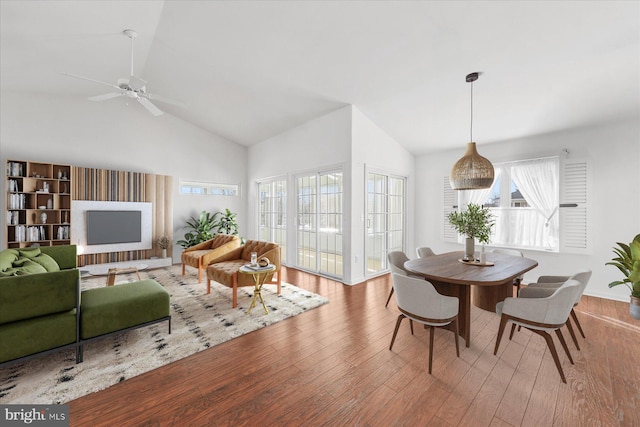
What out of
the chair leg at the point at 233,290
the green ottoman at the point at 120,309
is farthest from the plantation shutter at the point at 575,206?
the green ottoman at the point at 120,309

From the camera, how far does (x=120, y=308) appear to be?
243cm

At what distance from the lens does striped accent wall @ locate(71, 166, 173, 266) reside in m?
5.16

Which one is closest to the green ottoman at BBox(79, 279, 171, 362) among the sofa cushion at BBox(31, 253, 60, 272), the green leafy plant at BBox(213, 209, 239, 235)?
the sofa cushion at BBox(31, 253, 60, 272)

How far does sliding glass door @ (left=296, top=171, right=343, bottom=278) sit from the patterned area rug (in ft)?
3.67

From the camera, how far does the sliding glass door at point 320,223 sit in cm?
491

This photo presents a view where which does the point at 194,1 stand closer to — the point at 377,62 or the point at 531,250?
the point at 377,62

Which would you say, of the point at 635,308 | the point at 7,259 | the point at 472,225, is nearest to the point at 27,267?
the point at 7,259

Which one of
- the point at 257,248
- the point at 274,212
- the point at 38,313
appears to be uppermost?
the point at 274,212

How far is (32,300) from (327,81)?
157 inches

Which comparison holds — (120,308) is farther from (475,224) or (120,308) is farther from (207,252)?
(475,224)

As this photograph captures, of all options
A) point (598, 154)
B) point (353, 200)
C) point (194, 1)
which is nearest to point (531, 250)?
point (598, 154)

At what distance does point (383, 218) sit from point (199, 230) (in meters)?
4.32

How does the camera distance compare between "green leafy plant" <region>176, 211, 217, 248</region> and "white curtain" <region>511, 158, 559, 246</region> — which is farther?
"green leafy plant" <region>176, 211, 217, 248</region>

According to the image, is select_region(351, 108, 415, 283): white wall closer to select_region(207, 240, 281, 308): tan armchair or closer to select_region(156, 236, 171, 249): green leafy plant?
select_region(207, 240, 281, 308): tan armchair
